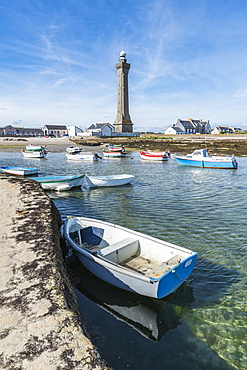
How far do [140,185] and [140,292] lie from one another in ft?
51.7

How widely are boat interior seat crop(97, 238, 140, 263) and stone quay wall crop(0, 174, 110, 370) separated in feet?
5.00

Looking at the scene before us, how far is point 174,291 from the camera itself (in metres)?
6.65

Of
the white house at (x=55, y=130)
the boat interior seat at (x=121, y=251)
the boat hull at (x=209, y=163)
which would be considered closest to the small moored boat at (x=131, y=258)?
the boat interior seat at (x=121, y=251)

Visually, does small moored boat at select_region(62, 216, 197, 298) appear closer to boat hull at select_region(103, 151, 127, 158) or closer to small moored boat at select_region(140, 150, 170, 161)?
small moored boat at select_region(140, 150, 170, 161)

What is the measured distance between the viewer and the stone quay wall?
3.49m

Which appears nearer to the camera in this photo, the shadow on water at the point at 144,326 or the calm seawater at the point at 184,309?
the shadow on water at the point at 144,326

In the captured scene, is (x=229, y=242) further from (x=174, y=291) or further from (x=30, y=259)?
(x=30, y=259)

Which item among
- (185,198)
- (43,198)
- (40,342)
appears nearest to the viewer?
(40,342)

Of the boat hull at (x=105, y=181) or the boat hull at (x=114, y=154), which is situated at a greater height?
the boat hull at (x=114, y=154)

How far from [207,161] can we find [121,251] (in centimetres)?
2827

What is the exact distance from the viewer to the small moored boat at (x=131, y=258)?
19.8 ft

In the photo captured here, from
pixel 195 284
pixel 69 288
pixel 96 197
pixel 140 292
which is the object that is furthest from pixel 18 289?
pixel 96 197

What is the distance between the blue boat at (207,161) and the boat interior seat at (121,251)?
26.7m

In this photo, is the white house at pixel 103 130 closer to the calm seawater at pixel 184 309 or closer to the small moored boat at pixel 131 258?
the calm seawater at pixel 184 309
